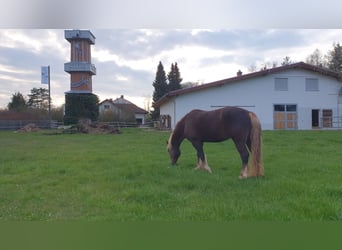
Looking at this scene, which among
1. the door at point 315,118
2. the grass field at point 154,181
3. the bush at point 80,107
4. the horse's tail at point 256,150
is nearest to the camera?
the grass field at point 154,181

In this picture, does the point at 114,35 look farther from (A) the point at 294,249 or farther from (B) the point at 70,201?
(A) the point at 294,249

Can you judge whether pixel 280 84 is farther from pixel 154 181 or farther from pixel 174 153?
pixel 154 181

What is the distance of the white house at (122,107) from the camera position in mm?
6665

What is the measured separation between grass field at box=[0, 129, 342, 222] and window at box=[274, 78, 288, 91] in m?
1.06

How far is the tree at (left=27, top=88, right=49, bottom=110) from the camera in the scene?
6402 mm

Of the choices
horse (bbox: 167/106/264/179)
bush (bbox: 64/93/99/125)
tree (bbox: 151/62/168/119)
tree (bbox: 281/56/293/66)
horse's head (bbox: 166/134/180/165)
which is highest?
tree (bbox: 281/56/293/66)

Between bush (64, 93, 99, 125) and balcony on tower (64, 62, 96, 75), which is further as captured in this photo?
bush (64, 93, 99, 125)

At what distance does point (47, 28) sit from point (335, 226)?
4562mm

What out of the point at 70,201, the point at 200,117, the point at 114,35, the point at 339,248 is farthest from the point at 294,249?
the point at 114,35

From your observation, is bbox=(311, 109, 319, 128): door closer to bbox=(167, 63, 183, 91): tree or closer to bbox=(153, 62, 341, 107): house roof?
bbox=(153, 62, 341, 107): house roof

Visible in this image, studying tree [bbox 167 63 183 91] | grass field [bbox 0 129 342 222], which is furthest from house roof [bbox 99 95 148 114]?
tree [bbox 167 63 183 91]

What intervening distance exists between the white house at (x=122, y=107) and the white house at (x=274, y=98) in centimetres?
50

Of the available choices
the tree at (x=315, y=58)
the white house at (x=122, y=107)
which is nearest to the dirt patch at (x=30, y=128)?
the white house at (x=122, y=107)

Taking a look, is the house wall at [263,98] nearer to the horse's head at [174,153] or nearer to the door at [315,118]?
the door at [315,118]
